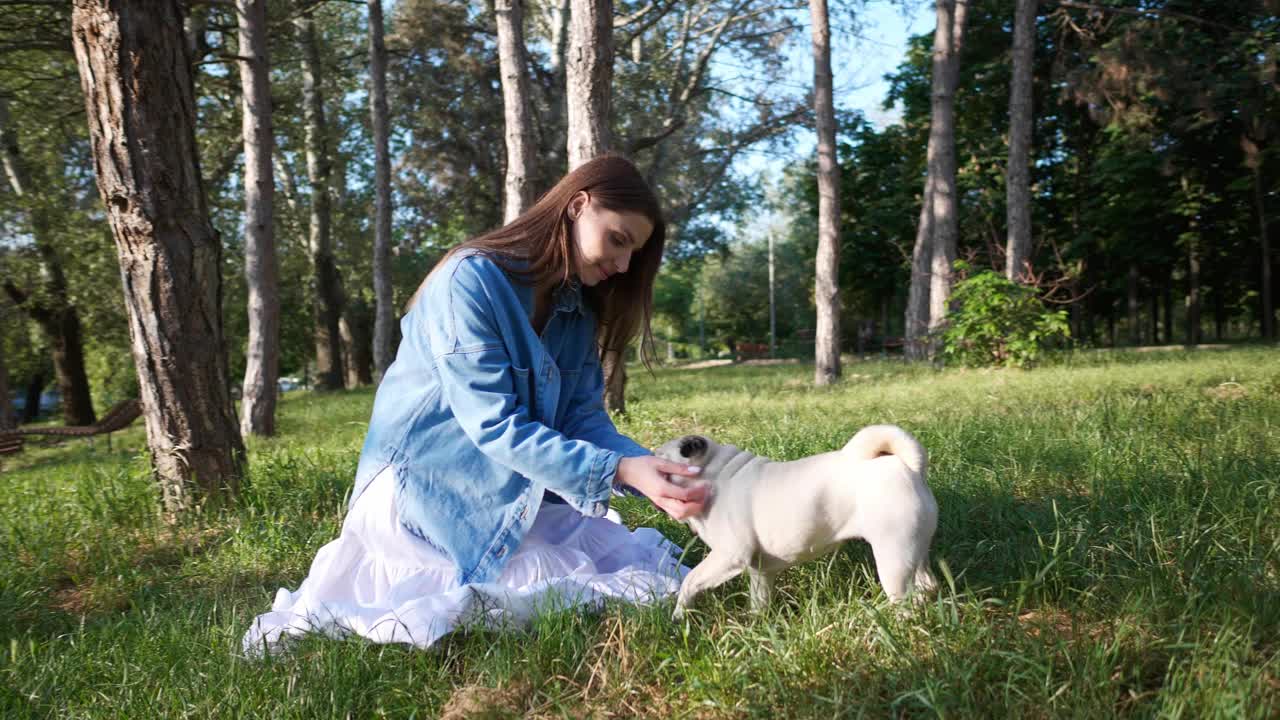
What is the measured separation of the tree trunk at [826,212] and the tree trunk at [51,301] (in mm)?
15197

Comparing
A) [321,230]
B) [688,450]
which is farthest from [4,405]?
[688,450]

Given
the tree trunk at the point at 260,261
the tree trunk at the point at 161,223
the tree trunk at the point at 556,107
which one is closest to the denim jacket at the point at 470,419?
the tree trunk at the point at 161,223

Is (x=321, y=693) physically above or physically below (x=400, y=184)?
below

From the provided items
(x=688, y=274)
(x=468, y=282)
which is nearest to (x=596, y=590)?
(x=468, y=282)

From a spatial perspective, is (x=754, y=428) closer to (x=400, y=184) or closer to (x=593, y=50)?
(x=593, y=50)

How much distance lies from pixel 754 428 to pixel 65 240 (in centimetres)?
1614

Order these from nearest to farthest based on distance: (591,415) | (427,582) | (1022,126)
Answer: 1. (427,582)
2. (591,415)
3. (1022,126)

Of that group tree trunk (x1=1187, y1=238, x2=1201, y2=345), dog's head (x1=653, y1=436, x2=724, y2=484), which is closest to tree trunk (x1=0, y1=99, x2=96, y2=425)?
dog's head (x1=653, y1=436, x2=724, y2=484)

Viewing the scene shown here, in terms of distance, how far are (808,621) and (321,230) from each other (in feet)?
68.5

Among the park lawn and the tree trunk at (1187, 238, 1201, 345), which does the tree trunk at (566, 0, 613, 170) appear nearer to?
the park lawn

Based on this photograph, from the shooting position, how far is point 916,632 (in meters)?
2.15

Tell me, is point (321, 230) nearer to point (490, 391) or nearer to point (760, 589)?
point (490, 391)

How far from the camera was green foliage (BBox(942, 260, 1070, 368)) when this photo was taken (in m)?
11.8

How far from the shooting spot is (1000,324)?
12.1 m
